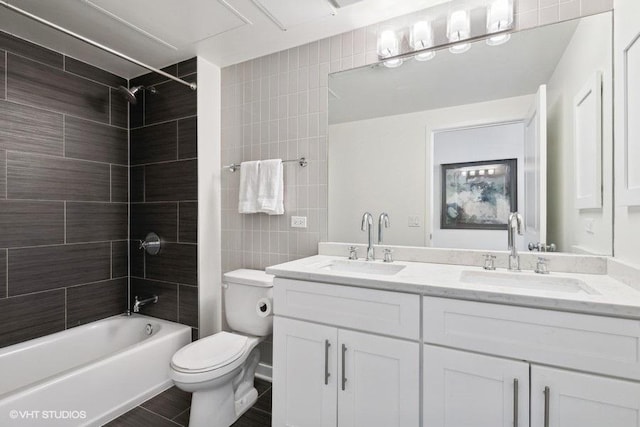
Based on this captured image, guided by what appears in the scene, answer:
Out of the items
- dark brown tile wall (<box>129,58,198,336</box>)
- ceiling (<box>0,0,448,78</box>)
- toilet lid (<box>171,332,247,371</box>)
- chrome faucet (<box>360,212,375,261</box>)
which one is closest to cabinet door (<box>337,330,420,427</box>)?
chrome faucet (<box>360,212,375,261</box>)

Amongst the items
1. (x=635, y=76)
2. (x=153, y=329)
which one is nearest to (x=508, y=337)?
(x=635, y=76)

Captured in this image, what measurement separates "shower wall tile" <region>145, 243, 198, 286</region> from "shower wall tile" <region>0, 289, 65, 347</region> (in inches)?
22.5

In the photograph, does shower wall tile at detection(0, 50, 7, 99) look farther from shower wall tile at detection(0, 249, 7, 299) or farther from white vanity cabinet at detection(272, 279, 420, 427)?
white vanity cabinet at detection(272, 279, 420, 427)

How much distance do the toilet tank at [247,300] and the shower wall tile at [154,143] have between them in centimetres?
109

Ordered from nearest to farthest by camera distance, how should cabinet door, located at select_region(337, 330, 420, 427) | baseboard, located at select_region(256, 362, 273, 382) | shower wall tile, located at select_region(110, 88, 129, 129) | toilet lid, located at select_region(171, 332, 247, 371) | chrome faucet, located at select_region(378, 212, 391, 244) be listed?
1. cabinet door, located at select_region(337, 330, 420, 427)
2. toilet lid, located at select_region(171, 332, 247, 371)
3. chrome faucet, located at select_region(378, 212, 391, 244)
4. baseboard, located at select_region(256, 362, 273, 382)
5. shower wall tile, located at select_region(110, 88, 129, 129)

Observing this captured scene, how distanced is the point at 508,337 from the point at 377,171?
1.07 metres

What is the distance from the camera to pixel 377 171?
183 cm

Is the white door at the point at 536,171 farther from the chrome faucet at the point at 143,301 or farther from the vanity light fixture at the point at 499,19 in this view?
the chrome faucet at the point at 143,301

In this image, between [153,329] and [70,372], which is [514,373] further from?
[153,329]

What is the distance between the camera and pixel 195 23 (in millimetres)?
1810

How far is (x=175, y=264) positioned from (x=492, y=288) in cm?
211

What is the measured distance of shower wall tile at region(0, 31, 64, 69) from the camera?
6.11 ft

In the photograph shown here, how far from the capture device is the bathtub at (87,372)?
146 cm

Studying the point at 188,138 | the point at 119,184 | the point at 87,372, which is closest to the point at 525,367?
the point at 87,372
